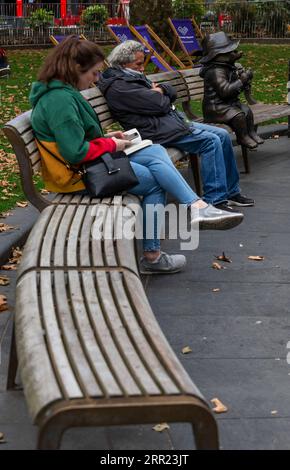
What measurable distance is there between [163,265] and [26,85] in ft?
40.5

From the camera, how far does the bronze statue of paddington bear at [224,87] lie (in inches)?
352

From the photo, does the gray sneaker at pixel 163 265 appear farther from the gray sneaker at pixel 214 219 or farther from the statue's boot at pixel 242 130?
the statue's boot at pixel 242 130

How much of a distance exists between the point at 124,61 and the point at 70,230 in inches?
91.8

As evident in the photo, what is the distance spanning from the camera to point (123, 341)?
329cm

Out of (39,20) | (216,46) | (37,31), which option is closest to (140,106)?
(216,46)

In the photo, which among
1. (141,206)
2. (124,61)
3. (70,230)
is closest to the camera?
(70,230)

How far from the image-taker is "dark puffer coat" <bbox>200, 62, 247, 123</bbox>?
352 inches

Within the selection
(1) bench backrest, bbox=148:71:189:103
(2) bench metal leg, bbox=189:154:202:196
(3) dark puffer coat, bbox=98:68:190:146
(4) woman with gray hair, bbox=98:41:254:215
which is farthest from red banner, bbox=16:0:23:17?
(3) dark puffer coat, bbox=98:68:190:146

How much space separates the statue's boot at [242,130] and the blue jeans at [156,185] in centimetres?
309

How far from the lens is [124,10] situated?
37688 mm

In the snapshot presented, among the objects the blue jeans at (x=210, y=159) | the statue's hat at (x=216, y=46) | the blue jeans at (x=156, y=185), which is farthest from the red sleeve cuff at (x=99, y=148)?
the statue's hat at (x=216, y=46)

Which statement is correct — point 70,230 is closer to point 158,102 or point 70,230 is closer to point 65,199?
point 65,199
